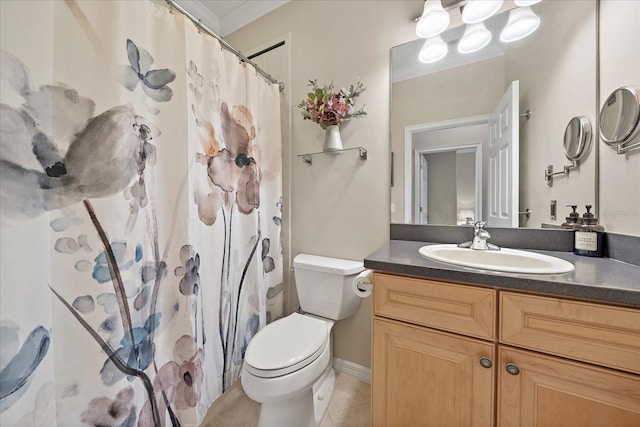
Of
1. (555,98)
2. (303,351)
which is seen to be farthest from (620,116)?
(303,351)

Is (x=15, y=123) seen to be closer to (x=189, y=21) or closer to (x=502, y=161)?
(x=189, y=21)

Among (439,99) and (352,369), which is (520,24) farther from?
(352,369)

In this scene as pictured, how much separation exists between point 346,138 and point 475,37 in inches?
31.3

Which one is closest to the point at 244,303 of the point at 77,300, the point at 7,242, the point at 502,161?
the point at 77,300

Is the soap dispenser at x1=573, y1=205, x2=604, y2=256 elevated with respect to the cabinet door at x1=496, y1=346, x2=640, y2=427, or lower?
elevated

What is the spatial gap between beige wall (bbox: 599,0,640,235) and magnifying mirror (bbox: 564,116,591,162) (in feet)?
0.19

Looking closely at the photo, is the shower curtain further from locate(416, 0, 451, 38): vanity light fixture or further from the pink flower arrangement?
locate(416, 0, 451, 38): vanity light fixture

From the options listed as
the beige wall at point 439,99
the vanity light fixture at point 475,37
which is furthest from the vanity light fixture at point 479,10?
the beige wall at point 439,99

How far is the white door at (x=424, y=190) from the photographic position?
1.31m

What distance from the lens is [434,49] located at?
49.4 inches

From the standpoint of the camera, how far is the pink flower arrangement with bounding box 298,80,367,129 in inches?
53.7

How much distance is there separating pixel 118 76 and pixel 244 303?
1160 millimetres

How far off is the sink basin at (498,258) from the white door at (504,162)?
0.22 m

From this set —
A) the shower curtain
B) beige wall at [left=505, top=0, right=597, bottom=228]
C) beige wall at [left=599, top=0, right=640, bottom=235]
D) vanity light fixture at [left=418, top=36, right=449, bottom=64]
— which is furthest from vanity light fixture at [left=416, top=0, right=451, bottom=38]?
the shower curtain
